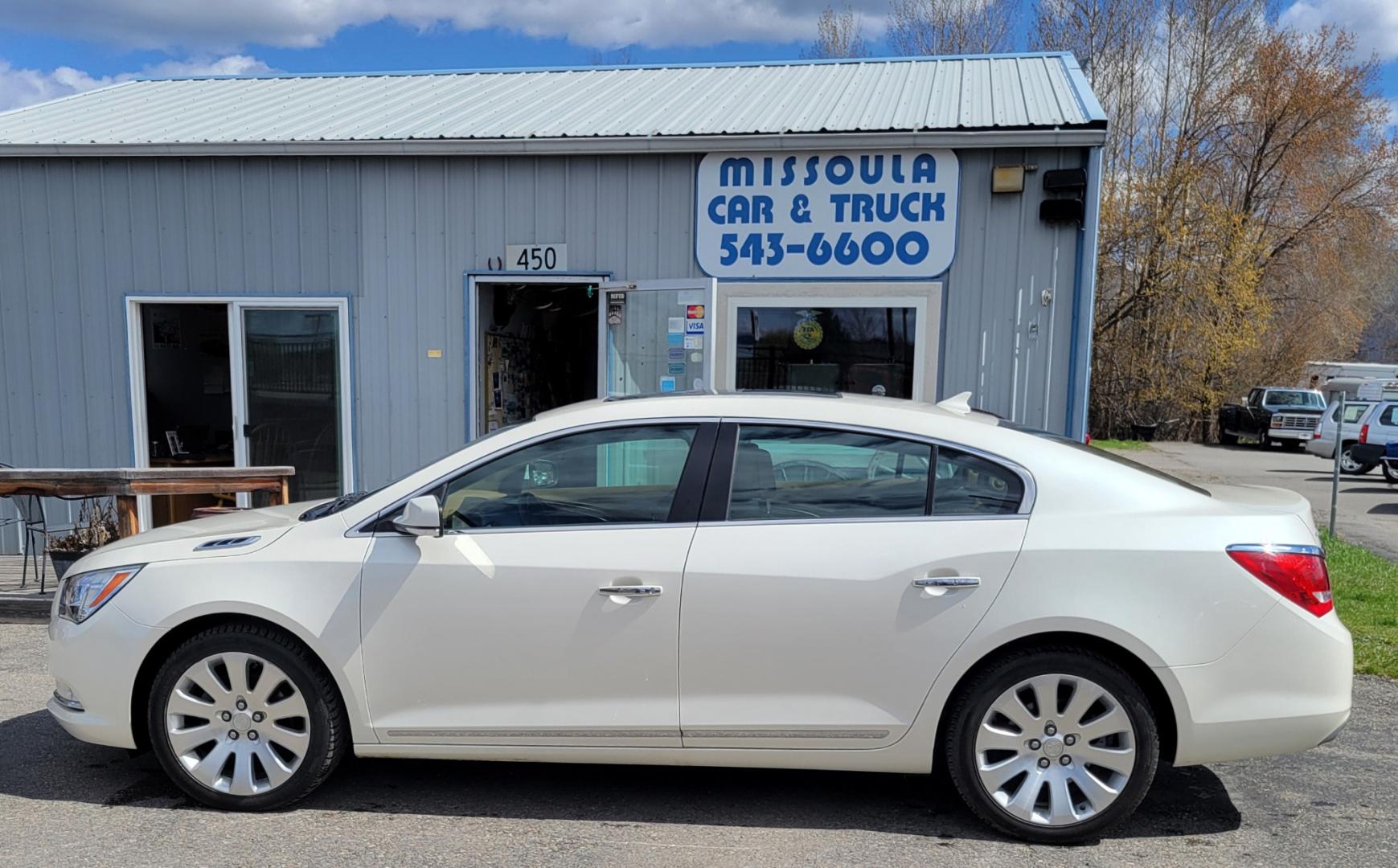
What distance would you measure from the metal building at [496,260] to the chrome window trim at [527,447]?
3895mm

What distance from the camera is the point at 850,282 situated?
7.16 m

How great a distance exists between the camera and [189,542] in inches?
137

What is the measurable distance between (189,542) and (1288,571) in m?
4.05

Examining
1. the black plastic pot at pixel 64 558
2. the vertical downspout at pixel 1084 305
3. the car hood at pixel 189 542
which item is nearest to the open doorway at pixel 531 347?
the black plastic pot at pixel 64 558

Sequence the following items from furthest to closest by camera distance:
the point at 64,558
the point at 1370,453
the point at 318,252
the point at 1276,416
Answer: the point at 1276,416 < the point at 1370,453 < the point at 318,252 < the point at 64,558

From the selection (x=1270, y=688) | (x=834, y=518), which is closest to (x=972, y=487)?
(x=834, y=518)

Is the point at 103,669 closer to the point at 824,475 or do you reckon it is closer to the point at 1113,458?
the point at 824,475

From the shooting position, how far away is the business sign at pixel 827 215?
275 inches

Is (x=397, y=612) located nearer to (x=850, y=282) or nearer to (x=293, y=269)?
(x=850, y=282)

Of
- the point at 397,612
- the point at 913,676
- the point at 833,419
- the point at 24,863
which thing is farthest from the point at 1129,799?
the point at 24,863

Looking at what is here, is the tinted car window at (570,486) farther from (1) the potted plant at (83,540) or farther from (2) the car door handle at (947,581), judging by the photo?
(1) the potted plant at (83,540)

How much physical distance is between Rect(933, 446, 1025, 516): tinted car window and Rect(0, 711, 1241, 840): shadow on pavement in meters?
1.20

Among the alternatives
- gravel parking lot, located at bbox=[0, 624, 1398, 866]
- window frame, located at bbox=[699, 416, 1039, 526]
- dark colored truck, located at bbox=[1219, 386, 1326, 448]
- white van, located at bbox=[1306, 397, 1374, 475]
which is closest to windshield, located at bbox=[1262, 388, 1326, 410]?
dark colored truck, located at bbox=[1219, 386, 1326, 448]

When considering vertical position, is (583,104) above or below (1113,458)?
above
